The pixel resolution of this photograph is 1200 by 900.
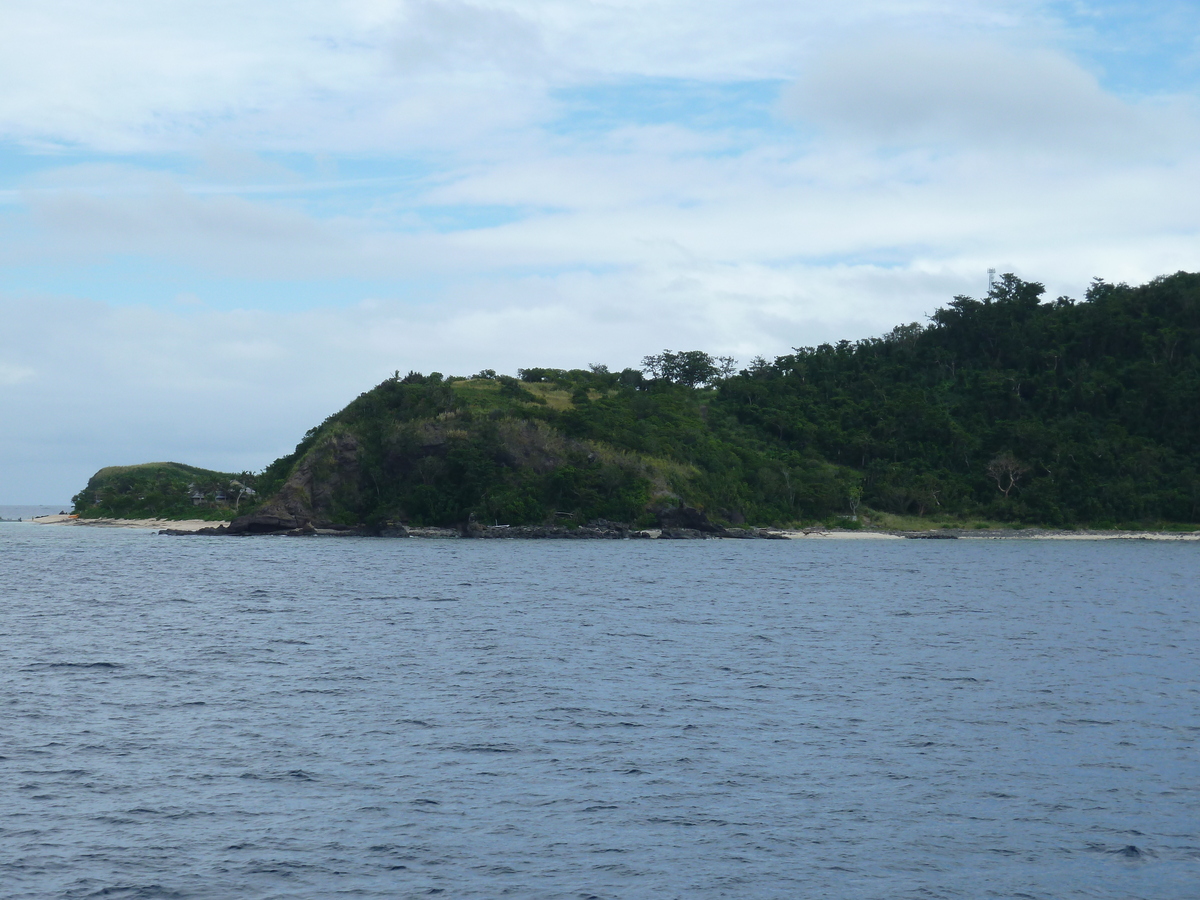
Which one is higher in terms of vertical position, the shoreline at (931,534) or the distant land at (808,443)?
the distant land at (808,443)

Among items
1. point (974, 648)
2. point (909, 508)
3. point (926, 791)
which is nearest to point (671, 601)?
point (974, 648)

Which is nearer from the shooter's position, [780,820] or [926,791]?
[780,820]

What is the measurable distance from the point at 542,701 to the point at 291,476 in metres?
105

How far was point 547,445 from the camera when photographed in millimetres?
126062

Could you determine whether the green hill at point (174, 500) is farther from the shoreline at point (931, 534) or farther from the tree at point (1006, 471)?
the tree at point (1006, 471)

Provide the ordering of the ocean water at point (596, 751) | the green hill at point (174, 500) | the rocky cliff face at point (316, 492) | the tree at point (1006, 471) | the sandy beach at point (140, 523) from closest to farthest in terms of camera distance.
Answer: the ocean water at point (596, 751) < the rocky cliff face at point (316, 492) < the sandy beach at point (140, 523) < the tree at point (1006, 471) < the green hill at point (174, 500)

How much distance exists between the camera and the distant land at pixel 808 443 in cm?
12362

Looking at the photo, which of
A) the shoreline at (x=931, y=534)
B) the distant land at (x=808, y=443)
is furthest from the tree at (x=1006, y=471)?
the shoreline at (x=931, y=534)

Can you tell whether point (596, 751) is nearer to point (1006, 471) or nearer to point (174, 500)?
point (1006, 471)

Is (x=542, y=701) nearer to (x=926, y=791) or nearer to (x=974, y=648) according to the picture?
(x=926, y=791)

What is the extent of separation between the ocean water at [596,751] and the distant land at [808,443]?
244 ft

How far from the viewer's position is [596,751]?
21562 millimetres

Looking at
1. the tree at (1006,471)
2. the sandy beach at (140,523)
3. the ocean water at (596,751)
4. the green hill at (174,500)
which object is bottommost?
the ocean water at (596,751)

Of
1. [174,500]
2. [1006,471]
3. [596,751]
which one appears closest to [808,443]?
[1006,471]
